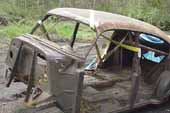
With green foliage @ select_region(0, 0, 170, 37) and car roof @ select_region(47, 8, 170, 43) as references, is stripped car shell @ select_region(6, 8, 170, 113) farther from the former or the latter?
green foliage @ select_region(0, 0, 170, 37)

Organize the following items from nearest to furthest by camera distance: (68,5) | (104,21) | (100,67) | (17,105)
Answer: (104,21) < (17,105) < (100,67) < (68,5)

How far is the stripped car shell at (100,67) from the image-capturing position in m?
6.02

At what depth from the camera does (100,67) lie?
26.6 feet

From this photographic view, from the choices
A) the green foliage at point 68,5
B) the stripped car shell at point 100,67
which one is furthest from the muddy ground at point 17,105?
the green foliage at point 68,5

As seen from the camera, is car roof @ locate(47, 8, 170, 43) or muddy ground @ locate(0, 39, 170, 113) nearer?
car roof @ locate(47, 8, 170, 43)

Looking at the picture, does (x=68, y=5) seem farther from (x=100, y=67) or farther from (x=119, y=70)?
(x=119, y=70)

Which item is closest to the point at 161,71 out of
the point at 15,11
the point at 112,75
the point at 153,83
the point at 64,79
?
the point at 153,83

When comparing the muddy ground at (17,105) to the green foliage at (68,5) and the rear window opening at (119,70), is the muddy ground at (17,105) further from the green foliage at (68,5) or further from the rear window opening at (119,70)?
the green foliage at (68,5)

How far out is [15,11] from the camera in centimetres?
1561

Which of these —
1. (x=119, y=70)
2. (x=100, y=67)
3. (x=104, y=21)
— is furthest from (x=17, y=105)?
(x=104, y=21)

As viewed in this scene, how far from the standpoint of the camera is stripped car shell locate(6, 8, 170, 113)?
19.7 ft

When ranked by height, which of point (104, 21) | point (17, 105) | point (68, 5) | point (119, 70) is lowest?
point (17, 105)

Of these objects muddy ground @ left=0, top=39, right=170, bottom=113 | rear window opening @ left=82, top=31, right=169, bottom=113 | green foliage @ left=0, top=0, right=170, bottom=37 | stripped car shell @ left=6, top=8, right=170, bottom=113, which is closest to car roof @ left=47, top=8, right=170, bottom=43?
stripped car shell @ left=6, top=8, right=170, bottom=113

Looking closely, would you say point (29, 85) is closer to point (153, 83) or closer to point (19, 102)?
point (19, 102)
